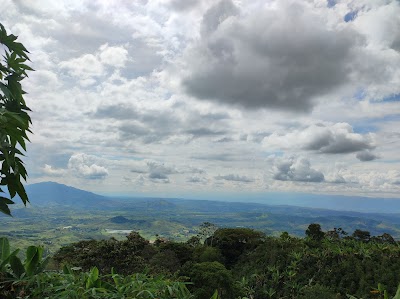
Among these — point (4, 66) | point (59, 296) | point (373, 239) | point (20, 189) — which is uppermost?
point (4, 66)

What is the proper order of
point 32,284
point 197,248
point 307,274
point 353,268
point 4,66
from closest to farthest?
point 32,284 < point 4,66 < point 353,268 < point 307,274 < point 197,248

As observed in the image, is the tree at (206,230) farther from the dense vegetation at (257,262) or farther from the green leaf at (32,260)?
the green leaf at (32,260)

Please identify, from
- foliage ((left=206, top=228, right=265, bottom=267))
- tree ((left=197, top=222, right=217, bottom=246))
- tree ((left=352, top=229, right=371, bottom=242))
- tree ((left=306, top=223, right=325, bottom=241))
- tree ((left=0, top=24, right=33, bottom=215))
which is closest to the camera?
tree ((left=0, top=24, right=33, bottom=215))

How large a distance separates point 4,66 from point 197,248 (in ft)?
167

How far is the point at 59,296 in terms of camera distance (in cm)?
260

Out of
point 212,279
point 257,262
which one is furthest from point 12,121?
point 257,262

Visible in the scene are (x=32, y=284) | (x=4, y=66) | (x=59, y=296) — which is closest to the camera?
(x=59, y=296)

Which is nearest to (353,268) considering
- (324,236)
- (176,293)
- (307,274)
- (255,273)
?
(307,274)

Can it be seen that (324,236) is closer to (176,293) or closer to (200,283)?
(200,283)

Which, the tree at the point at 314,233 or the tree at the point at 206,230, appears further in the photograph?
the tree at the point at 206,230

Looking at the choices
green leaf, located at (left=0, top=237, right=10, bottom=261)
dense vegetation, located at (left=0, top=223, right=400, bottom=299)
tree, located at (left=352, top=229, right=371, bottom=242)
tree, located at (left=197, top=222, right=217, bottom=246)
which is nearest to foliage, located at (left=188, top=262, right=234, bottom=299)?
dense vegetation, located at (left=0, top=223, right=400, bottom=299)

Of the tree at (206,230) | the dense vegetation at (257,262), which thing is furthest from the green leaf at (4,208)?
the tree at (206,230)

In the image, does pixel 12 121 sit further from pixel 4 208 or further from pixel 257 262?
pixel 257 262

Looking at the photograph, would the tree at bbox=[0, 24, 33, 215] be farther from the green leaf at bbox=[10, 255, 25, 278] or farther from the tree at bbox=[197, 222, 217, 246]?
the tree at bbox=[197, 222, 217, 246]
